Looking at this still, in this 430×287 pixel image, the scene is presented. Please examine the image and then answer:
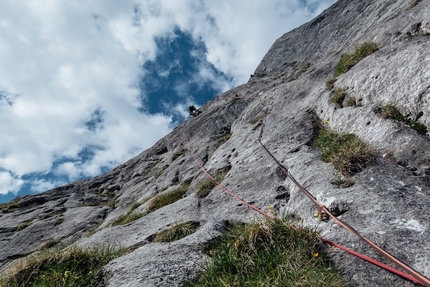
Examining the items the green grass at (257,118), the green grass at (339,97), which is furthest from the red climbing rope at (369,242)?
the green grass at (257,118)

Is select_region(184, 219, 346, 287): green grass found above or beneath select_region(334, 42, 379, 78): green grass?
beneath

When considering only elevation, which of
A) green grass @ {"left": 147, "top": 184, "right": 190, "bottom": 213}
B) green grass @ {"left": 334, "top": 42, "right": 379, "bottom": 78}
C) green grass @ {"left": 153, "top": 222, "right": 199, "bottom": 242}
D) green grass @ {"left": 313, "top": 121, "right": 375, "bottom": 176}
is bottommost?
green grass @ {"left": 313, "top": 121, "right": 375, "bottom": 176}

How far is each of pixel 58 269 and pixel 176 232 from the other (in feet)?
8.71

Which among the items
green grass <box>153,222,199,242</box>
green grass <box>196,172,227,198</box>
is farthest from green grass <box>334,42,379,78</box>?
green grass <box>153,222,199,242</box>

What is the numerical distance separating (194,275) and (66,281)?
6.99 ft

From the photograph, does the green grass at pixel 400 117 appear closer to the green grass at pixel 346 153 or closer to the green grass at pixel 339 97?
the green grass at pixel 346 153

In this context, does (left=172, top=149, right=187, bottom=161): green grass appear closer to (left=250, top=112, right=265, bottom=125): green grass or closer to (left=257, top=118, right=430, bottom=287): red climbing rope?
(left=250, top=112, right=265, bottom=125): green grass

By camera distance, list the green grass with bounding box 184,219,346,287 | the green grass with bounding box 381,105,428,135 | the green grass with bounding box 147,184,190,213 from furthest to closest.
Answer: the green grass with bounding box 147,184,190,213, the green grass with bounding box 381,105,428,135, the green grass with bounding box 184,219,346,287

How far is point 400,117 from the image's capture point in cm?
724

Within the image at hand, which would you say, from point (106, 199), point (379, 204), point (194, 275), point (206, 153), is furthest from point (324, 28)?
point (194, 275)

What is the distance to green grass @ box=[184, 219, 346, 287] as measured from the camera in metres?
3.85

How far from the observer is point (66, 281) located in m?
4.93

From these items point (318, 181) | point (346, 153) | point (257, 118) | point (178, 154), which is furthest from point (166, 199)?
point (178, 154)

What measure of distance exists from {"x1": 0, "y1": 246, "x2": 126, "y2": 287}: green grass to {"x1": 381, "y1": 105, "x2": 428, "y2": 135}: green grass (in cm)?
709
